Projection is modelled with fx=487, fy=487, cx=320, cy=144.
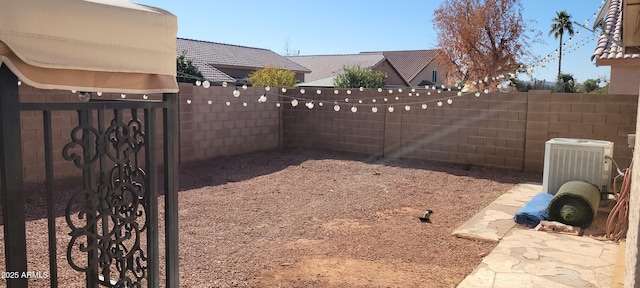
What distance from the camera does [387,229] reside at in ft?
17.2

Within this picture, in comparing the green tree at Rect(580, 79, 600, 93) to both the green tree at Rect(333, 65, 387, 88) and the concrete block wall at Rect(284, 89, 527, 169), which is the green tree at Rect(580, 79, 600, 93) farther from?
the concrete block wall at Rect(284, 89, 527, 169)

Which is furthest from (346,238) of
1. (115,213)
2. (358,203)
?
(115,213)

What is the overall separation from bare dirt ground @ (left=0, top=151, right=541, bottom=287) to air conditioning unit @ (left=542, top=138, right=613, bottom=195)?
0.99 m

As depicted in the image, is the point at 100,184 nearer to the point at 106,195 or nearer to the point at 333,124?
the point at 106,195

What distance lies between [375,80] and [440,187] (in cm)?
1286

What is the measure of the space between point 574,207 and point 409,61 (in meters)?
33.1

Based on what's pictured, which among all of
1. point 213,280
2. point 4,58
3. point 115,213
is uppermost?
point 4,58

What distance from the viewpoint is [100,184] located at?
214 cm

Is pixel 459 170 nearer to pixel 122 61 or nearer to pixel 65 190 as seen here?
pixel 65 190

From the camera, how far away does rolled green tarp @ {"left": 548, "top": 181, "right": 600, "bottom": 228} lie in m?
5.05

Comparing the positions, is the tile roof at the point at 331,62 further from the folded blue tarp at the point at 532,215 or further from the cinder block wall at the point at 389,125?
the folded blue tarp at the point at 532,215

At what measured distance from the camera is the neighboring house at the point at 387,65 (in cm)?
2997

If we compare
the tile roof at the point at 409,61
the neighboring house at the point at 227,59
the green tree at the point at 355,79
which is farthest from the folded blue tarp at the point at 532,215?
the tile roof at the point at 409,61

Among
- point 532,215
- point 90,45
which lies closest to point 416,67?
point 532,215
